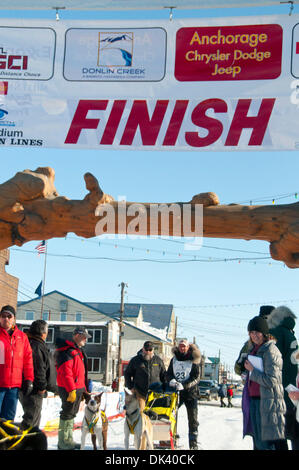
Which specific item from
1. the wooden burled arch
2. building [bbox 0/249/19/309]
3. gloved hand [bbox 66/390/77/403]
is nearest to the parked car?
building [bbox 0/249/19/309]

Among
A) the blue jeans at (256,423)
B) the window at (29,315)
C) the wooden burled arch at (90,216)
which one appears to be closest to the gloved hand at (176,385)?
the blue jeans at (256,423)

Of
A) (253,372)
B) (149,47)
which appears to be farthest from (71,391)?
(149,47)

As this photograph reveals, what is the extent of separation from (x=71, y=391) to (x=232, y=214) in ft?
10.3

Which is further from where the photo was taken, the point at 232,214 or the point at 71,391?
the point at 71,391

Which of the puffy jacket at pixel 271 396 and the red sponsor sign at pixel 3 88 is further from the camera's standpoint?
the red sponsor sign at pixel 3 88

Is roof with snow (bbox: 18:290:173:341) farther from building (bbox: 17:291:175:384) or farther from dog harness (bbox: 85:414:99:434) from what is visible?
dog harness (bbox: 85:414:99:434)

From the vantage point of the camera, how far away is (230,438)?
7.96 metres

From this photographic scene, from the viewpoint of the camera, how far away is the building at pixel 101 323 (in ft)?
152

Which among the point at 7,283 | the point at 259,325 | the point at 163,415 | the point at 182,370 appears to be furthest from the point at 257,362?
the point at 7,283

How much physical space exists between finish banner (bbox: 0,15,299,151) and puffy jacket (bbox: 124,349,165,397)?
3702 mm

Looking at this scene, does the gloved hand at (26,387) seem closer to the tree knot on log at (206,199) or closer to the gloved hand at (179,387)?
the gloved hand at (179,387)

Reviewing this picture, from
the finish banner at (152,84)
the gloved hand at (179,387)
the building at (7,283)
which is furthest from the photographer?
the building at (7,283)

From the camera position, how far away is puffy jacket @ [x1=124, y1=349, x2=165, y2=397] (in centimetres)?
775
